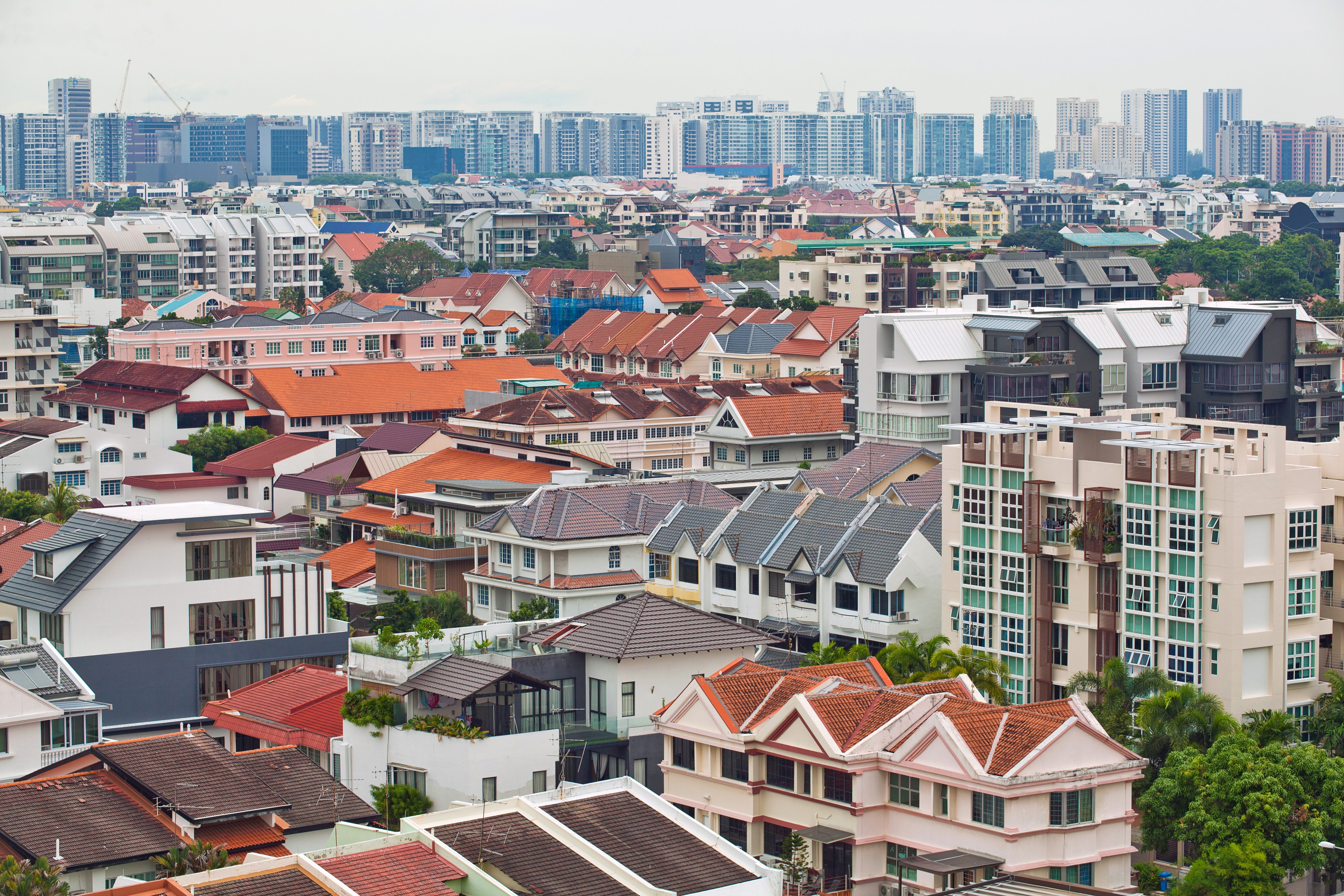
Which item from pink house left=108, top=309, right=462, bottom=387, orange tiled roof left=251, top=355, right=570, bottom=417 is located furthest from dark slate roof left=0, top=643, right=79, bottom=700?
pink house left=108, top=309, right=462, bottom=387

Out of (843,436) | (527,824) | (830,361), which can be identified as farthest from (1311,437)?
(527,824)

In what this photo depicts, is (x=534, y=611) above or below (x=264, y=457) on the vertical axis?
below

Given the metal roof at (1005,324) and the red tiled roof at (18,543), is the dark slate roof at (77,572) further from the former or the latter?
the metal roof at (1005,324)

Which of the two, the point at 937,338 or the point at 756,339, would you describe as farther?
the point at 756,339

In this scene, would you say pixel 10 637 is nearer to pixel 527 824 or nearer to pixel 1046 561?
pixel 527 824

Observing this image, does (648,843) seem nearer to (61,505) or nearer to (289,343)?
(61,505)

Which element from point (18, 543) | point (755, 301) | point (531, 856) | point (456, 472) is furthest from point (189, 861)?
point (755, 301)
